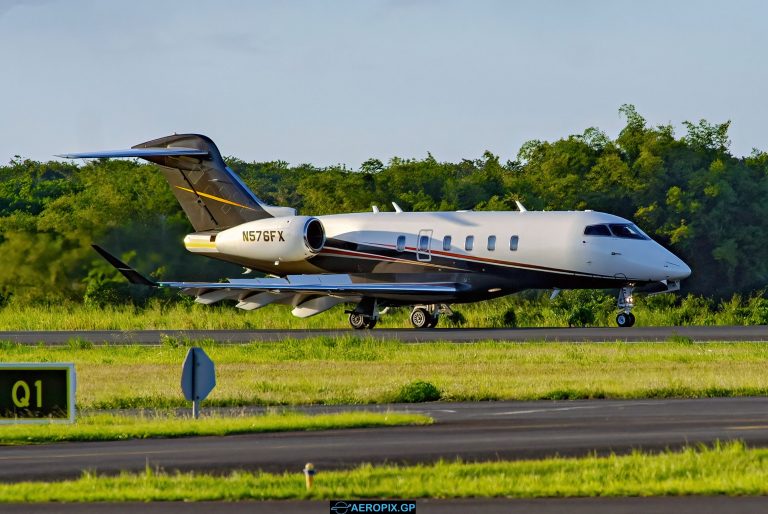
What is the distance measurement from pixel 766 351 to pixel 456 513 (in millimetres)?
20563

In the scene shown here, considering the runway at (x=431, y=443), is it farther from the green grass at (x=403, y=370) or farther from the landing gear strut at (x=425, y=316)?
the landing gear strut at (x=425, y=316)

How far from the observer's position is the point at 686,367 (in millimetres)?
26844

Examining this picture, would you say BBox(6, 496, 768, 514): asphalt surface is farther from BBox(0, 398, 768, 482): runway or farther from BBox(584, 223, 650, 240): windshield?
BBox(584, 223, 650, 240): windshield

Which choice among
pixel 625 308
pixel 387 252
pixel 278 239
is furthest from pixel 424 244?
pixel 625 308

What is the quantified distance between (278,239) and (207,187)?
3717 millimetres

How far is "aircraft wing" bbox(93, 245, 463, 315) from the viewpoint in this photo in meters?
39.4

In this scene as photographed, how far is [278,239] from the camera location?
142 ft

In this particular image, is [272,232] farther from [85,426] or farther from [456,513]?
[456,513]

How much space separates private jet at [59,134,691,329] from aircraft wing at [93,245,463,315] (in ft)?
0.13

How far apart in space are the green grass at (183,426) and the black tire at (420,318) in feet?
75.6

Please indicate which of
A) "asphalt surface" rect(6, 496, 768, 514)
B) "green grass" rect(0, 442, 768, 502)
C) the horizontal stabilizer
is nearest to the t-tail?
the horizontal stabilizer

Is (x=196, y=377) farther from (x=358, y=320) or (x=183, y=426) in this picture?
(x=358, y=320)

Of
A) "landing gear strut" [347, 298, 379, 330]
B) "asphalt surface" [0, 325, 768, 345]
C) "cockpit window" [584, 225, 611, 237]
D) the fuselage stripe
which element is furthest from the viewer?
"landing gear strut" [347, 298, 379, 330]

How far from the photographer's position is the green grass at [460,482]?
12.4 metres
